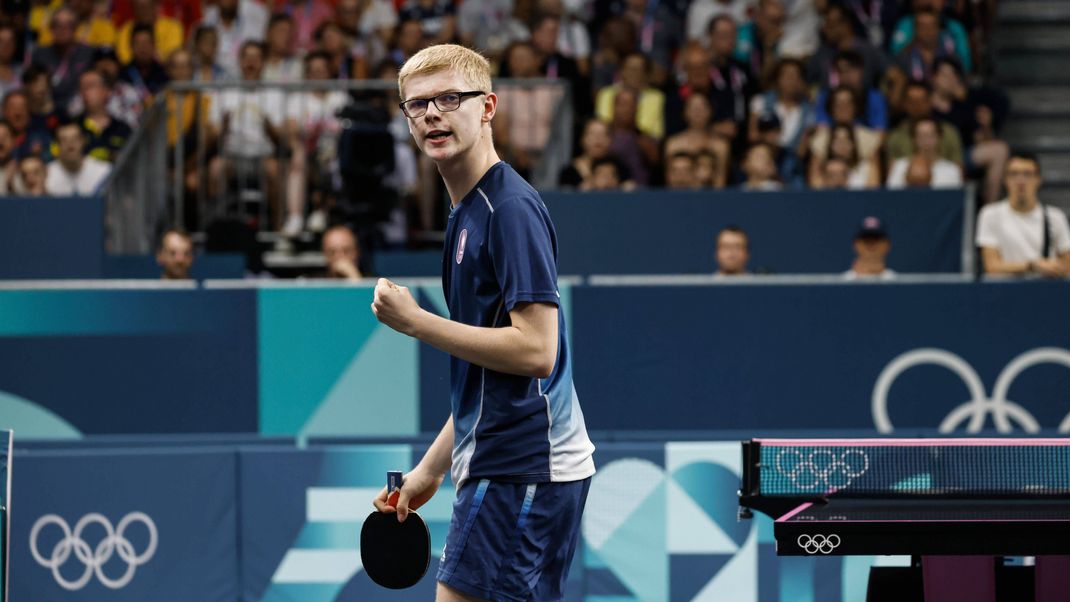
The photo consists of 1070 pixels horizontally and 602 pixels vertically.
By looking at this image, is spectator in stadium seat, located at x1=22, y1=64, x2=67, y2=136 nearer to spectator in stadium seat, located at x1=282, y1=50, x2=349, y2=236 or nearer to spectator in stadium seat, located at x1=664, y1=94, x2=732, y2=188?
spectator in stadium seat, located at x1=282, y1=50, x2=349, y2=236

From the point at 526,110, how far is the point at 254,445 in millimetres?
5415

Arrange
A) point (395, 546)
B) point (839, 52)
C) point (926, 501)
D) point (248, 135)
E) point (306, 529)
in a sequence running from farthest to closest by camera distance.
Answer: point (839, 52) < point (248, 135) < point (306, 529) < point (926, 501) < point (395, 546)

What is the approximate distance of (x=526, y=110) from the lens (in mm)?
12531

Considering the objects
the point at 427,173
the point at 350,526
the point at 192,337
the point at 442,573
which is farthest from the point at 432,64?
the point at 427,173

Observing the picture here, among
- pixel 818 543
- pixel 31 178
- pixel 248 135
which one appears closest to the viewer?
pixel 818 543

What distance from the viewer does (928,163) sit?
11.9 m

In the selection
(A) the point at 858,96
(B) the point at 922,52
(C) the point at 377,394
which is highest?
(B) the point at 922,52

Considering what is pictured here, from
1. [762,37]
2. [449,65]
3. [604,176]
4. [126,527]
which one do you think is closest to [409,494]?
[449,65]

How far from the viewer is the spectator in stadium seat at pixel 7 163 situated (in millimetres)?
12469

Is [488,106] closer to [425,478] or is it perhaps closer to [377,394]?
[425,478]

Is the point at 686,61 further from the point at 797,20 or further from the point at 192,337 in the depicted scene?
the point at 192,337

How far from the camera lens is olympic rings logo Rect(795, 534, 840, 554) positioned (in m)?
4.53

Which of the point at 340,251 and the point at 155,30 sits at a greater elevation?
the point at 155,30

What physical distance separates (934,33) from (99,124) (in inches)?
274
